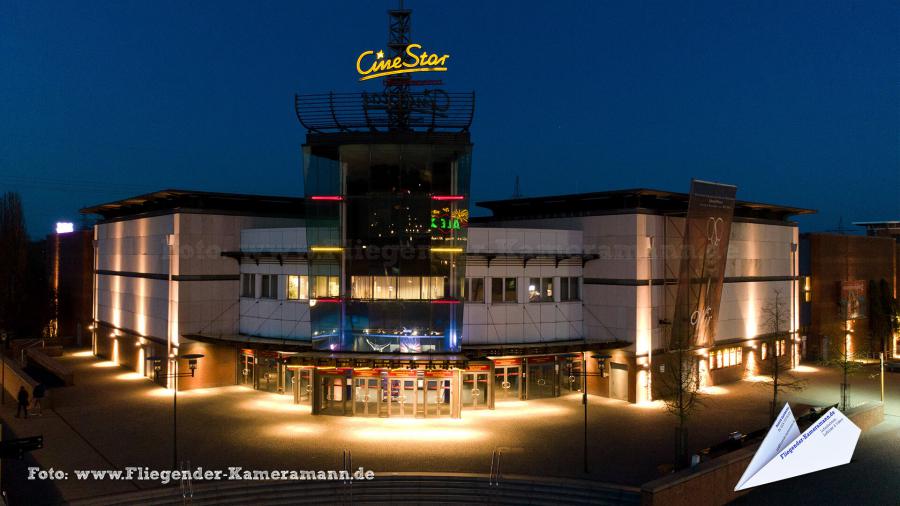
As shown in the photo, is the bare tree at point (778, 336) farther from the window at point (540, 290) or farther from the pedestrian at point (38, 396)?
the pedestrian at point (38, 396)

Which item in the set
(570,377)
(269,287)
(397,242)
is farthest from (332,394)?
(570,377)

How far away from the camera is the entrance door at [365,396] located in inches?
1284

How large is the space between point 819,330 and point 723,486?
36526 millimetres

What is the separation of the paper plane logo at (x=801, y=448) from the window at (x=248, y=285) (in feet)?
113

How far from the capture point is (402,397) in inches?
1272

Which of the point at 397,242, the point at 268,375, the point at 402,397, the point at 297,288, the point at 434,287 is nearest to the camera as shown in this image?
the point at 402,397

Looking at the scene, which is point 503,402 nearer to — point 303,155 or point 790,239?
point 303,155

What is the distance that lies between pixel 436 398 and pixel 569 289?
11377mm

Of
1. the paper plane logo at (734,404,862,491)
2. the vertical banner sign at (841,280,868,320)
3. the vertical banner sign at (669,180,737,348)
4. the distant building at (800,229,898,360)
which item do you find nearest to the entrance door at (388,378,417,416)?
the vertical banner sign at (669,180,737,348)

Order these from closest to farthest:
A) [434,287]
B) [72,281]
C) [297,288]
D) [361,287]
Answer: [434,287] → [361,287] → [297,288] → [72,281]

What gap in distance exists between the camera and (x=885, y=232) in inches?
3108

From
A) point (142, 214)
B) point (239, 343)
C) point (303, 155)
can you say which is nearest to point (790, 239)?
point (303, 155)

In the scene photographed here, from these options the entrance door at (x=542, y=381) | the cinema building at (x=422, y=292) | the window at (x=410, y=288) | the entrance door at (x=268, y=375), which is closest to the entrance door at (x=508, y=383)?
the cinema building at (x=422, y=292)

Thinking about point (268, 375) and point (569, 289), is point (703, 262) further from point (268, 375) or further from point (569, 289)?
point (268, 375)
